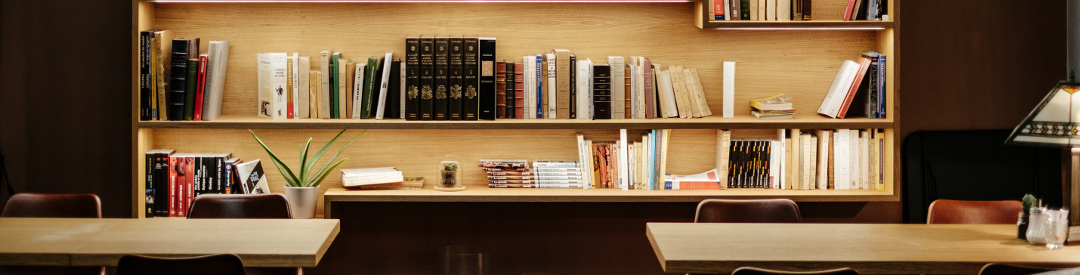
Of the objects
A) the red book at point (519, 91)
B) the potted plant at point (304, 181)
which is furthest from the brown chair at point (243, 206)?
the red book at point (519, 91)

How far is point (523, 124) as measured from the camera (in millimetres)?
3764

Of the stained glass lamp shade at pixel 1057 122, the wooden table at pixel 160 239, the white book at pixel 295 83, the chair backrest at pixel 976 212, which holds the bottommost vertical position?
the wooden table at pixel 160 239

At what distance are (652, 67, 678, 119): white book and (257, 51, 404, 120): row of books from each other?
3.39 feet

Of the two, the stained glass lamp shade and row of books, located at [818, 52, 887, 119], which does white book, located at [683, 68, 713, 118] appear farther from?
the stained glass lamp shade

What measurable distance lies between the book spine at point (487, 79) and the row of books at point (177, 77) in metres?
1.05

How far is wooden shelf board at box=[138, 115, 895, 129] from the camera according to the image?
12.3 ft

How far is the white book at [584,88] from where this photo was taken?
3793 mm

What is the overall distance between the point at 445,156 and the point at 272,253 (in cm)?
157

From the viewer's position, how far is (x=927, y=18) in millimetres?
3994

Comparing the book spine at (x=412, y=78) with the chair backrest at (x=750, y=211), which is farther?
the book spine at (x=412, y=78)

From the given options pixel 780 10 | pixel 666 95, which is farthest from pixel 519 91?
pixel 780 10

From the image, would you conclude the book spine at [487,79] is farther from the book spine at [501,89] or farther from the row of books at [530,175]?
the row of books at [530,175]

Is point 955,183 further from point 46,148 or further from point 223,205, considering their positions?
point 46,148

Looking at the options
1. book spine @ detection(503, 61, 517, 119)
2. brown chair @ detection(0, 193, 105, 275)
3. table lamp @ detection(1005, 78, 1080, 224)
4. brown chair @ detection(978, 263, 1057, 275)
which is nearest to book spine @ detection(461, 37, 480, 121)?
book spine @ detection(503, 61, 517, 119)
